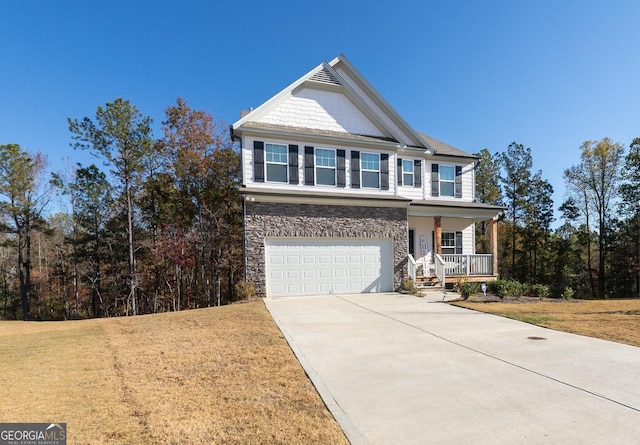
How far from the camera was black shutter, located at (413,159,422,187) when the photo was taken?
16.8 m

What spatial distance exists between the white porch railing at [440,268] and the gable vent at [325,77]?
964cm

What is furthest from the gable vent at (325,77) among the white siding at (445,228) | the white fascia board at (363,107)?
the white siding at (445,228)

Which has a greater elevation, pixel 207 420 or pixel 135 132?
pixel 135 132

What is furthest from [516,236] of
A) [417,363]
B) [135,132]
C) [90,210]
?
[90,210]

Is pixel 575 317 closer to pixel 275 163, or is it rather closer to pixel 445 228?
pixel 445 228

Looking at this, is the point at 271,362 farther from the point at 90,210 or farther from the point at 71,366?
the point at 90,210

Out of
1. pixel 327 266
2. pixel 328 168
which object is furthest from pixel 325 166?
pixel 327 266

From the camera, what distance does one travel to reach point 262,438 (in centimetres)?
303

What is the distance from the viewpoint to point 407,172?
658 inches

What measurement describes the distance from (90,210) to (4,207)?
15.1 feet

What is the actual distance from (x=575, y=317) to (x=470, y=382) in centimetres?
714

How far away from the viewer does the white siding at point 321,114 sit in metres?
14.2

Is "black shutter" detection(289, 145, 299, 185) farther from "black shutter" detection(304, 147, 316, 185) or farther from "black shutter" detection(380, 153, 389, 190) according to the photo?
"black shutter" detection(380, 153, 389, 190)

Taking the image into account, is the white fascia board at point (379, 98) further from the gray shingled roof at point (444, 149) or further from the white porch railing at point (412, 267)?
the white porch railing at point (412, 267)
